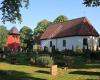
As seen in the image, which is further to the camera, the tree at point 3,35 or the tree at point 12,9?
the tree at point 3,35

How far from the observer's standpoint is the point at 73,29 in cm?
6962

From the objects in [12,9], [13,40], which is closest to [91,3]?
[12,9]

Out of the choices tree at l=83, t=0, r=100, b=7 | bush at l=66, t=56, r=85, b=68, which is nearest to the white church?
bush at l=66, t=56, r=85, b=68

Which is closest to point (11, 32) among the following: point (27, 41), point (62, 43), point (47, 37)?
point (27, 41)

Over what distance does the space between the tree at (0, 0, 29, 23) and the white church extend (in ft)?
125

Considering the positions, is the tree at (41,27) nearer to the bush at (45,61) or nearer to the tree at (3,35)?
the tree at (3,35)

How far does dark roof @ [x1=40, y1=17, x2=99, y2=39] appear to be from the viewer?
66.1 m

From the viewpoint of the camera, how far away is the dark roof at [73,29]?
217ft

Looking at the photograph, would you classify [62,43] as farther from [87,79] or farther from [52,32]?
[87,79]

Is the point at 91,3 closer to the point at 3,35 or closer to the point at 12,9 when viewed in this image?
the point at 12,9

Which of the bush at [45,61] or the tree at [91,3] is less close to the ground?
the tree at [91,3]

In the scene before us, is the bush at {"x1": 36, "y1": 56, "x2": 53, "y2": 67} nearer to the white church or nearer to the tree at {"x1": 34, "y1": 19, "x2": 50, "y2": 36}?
the white church

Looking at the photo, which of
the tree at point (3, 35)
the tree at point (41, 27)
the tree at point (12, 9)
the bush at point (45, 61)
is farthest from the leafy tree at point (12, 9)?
the tree at point (41, 27)

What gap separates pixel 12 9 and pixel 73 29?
144 ft
